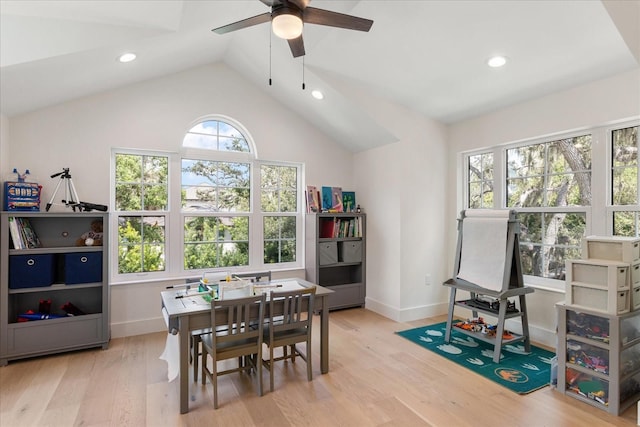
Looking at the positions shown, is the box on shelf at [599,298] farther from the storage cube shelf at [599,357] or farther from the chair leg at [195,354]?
the chair leg at [195,354]

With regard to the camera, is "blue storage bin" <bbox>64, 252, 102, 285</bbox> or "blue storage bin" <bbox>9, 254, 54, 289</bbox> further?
"blue storage bin" <bbox>64, 252, 102, 285</bbox>

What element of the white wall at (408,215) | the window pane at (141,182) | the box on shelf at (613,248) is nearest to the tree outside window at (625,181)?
the box on shelf at (613,248)

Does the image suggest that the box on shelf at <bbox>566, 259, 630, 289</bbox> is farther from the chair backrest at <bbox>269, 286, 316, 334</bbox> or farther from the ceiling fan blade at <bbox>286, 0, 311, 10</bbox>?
the ceiling fan blade at <bbox>286, 0, 311, 10</bbox>

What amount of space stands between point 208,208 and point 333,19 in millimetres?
2909

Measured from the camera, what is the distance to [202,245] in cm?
429

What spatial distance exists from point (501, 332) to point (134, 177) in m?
4.11

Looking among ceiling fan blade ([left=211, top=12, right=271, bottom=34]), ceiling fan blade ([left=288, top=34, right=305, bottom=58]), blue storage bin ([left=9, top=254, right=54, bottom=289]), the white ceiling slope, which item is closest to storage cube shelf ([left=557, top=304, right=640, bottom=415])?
the white ceiling slope

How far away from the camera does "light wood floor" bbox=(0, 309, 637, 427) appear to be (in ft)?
7.51

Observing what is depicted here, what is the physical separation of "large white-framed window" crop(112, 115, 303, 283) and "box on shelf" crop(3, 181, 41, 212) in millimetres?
747

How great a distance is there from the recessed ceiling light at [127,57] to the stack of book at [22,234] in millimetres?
1710

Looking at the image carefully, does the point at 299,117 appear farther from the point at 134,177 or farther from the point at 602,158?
the point at 602,158

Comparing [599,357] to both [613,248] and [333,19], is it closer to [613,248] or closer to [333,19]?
[613,248]

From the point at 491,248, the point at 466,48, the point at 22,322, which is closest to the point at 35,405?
the point at 22,322

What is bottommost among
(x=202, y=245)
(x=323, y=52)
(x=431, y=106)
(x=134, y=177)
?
(x=202, y=245)
